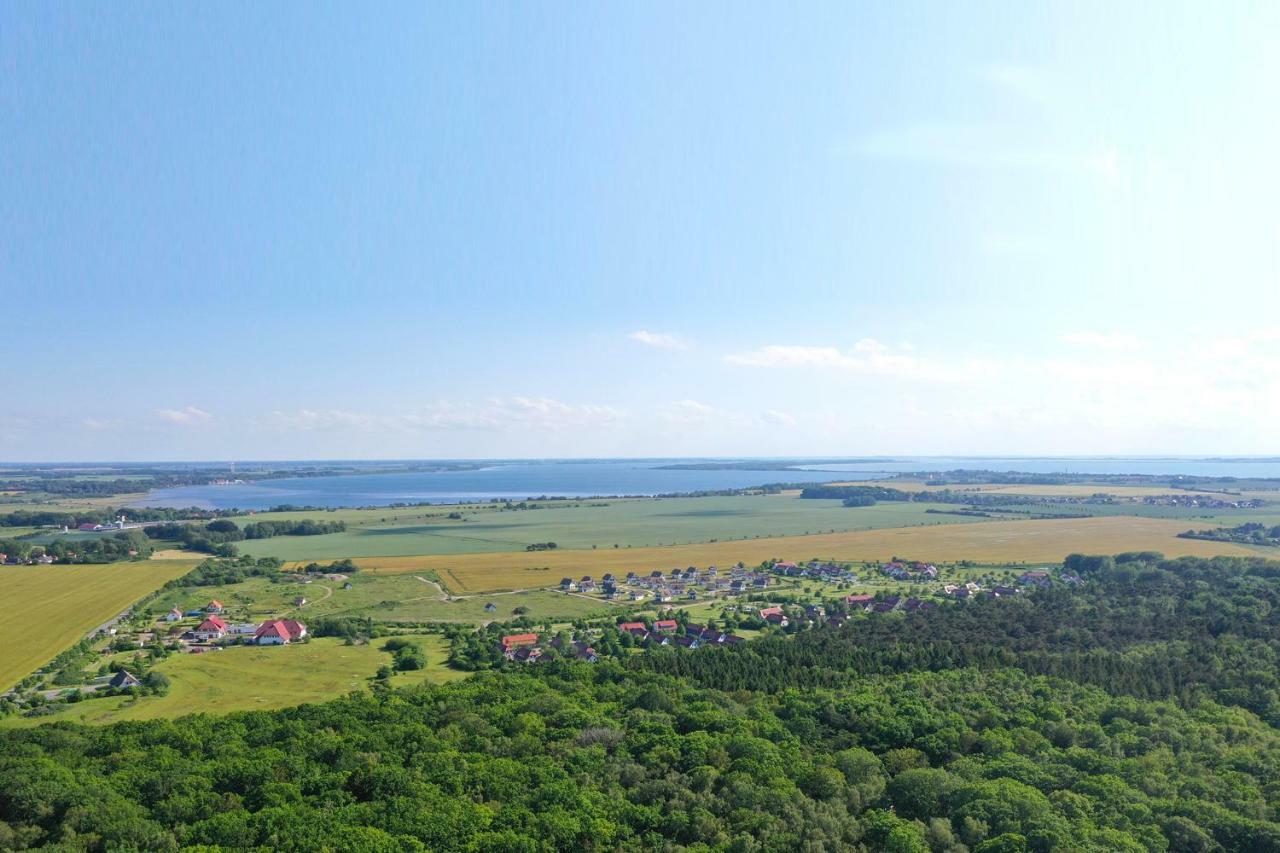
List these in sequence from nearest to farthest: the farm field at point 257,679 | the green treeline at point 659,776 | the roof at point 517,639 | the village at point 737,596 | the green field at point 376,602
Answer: the green treeline at point 659,776, the farm field at point 257,679, the roof at point 517,639, the village at point 737,596, the green field at point 376,602

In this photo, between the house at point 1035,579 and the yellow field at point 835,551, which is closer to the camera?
the house at point 1035,579

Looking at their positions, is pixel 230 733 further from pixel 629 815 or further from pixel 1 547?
pixel 1 547

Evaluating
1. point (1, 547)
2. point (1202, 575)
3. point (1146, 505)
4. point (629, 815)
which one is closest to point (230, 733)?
point (629, 815)

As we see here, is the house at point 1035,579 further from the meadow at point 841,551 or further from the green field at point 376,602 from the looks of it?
the green field at point 376,602

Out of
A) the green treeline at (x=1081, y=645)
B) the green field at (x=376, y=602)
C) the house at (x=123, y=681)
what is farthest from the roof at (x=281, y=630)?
the green treeline at (x=1081, y=645)

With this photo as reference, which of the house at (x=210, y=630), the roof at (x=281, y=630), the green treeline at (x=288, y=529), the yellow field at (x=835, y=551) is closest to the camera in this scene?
the roof at (x=281, y=630)

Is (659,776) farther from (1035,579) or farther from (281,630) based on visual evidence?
(1035,579)

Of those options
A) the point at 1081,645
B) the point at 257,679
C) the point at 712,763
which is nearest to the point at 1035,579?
the point at 1081,645

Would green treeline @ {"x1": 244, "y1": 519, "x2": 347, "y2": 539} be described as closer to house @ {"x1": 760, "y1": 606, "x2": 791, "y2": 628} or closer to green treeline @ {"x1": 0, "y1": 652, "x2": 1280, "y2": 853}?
house @ {"x1": 760, "y1": 606, "x2": 791, "y2": 628}
